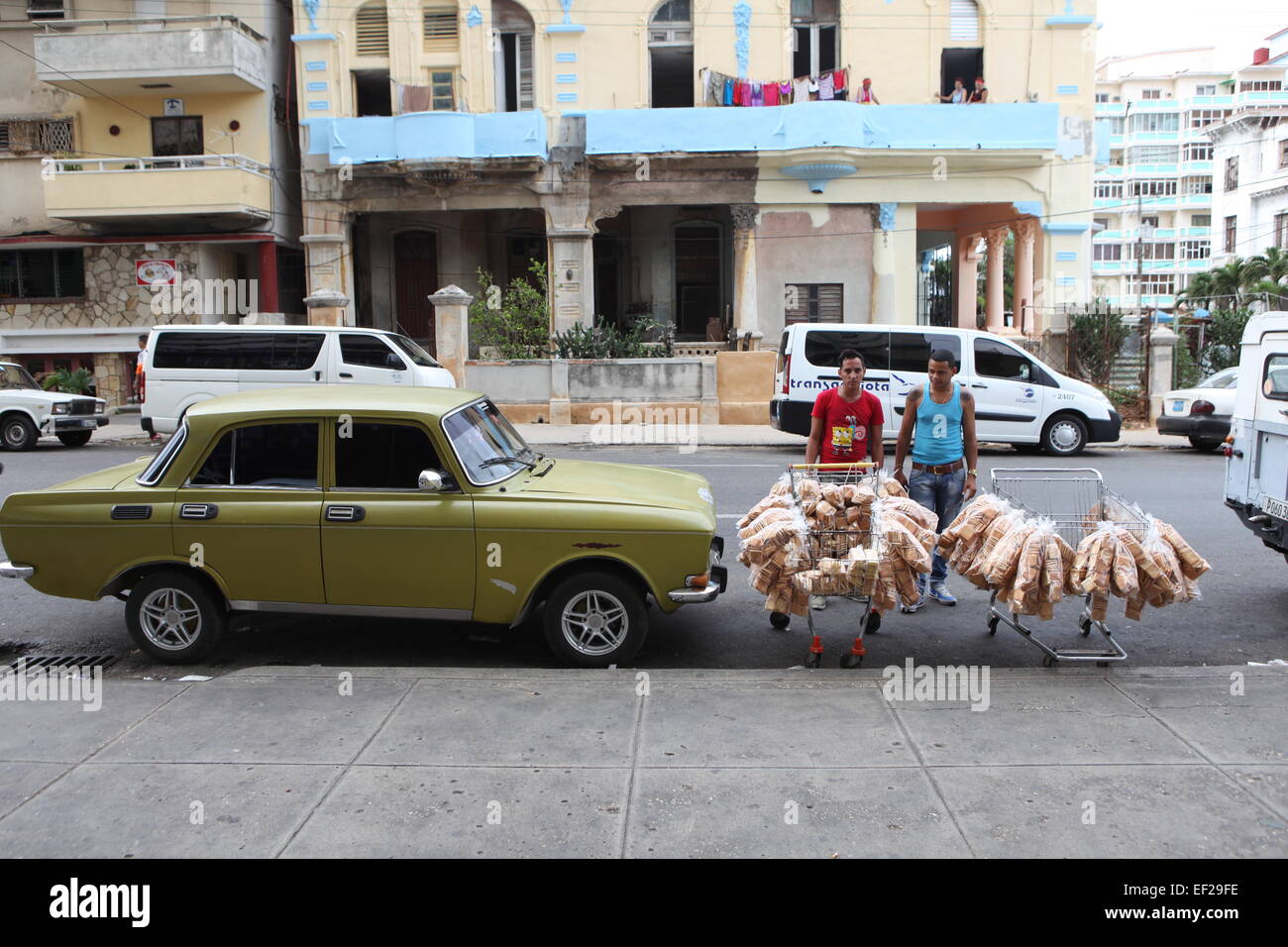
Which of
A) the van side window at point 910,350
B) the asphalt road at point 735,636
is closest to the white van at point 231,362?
the van side window at point 910,350

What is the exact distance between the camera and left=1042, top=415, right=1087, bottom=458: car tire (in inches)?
648

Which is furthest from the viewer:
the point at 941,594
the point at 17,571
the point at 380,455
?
the point at 941,594

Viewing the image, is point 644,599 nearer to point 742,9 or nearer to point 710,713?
point 710,713

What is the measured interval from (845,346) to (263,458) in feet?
37.9

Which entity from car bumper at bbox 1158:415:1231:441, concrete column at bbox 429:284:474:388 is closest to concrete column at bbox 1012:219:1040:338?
car bumper at bbox 1158:415:1231:441

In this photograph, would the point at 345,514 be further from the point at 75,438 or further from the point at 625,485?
the point at 75,438

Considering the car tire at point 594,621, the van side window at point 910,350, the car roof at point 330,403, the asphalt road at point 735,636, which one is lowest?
the asphalt road at point 735,636

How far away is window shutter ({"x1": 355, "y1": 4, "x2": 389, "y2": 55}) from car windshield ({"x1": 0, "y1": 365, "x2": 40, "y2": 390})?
1214 cm

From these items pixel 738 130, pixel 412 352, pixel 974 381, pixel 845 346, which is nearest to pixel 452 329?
pixel 412 352

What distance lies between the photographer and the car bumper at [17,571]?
6.21 metres

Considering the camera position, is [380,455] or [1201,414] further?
[1201,414]

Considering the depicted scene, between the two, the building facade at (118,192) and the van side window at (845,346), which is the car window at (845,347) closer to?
the van side window at (845,346)

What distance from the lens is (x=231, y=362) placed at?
53.1 feet

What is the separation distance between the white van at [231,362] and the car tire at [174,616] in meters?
10.3
